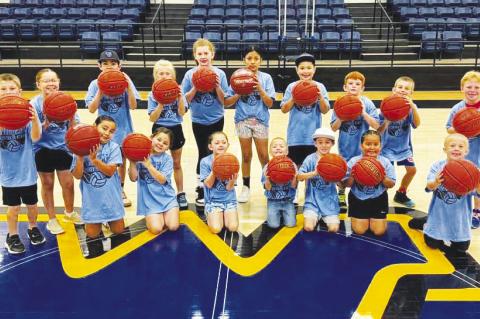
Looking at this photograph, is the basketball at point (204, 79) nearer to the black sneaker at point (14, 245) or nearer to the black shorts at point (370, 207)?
the black shorts at point (370, 207)

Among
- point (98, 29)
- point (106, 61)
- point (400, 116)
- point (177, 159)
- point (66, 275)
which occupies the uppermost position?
point (98, 29)

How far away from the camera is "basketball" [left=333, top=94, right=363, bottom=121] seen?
3814 millimetres

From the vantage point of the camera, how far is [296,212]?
4297mm

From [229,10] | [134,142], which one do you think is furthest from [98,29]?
[134,142]

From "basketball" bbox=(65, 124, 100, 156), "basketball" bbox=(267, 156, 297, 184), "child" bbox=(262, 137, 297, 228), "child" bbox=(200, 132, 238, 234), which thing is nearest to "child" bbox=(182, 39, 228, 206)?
"child" bbox=(200, 132, 238, 234)

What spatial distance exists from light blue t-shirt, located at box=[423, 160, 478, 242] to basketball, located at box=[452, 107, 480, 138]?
1.09 ft

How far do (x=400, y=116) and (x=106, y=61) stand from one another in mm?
2455

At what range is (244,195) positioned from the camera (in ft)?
15.1

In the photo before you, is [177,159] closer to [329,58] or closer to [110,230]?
[110,230]

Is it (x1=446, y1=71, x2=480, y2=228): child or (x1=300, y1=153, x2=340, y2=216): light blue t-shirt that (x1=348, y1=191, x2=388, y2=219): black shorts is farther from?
(x1=446, y1=71, x2=480, y2=228): child

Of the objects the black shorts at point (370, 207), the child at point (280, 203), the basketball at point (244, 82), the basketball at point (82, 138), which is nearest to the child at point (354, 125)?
the black shorts at point (370, 207)

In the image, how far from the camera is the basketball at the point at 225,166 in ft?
12.0

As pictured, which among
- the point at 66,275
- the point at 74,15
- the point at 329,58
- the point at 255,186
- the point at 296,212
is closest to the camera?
the point at 66,275

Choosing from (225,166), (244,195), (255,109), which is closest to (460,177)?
(225,166)
